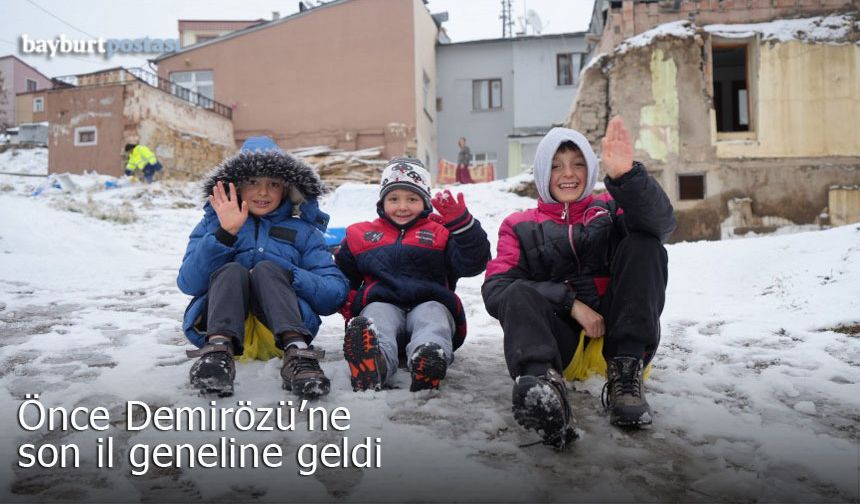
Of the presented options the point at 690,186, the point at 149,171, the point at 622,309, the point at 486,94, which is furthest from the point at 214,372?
the point at 486,94

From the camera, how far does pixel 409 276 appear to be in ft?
9.29

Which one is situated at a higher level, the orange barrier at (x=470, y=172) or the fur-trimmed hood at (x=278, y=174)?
the orange barrier at (x=470, y=172)

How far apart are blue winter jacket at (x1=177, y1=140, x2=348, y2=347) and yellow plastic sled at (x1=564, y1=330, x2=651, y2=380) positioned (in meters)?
1.10

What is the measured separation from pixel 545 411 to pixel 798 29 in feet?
40.4

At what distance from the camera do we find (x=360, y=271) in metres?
2.97

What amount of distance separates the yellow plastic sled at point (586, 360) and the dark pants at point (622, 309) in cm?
14

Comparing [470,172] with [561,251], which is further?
[470,172]

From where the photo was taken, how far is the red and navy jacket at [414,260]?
107 inches

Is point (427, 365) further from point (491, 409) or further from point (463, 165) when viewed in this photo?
point (463, 165)

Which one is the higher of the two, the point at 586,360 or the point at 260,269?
the point at 260,269

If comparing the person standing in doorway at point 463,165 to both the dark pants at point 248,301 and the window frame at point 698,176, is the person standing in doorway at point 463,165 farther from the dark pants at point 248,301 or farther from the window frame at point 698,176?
the dark pants at point 248,301

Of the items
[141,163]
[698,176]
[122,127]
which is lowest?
[698,176]

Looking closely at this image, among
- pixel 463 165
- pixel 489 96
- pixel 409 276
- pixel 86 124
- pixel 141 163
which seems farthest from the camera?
pixel 489 96

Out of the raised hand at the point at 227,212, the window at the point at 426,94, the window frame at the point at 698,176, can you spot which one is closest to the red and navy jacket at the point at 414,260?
the raised hand at the point at 227,212
